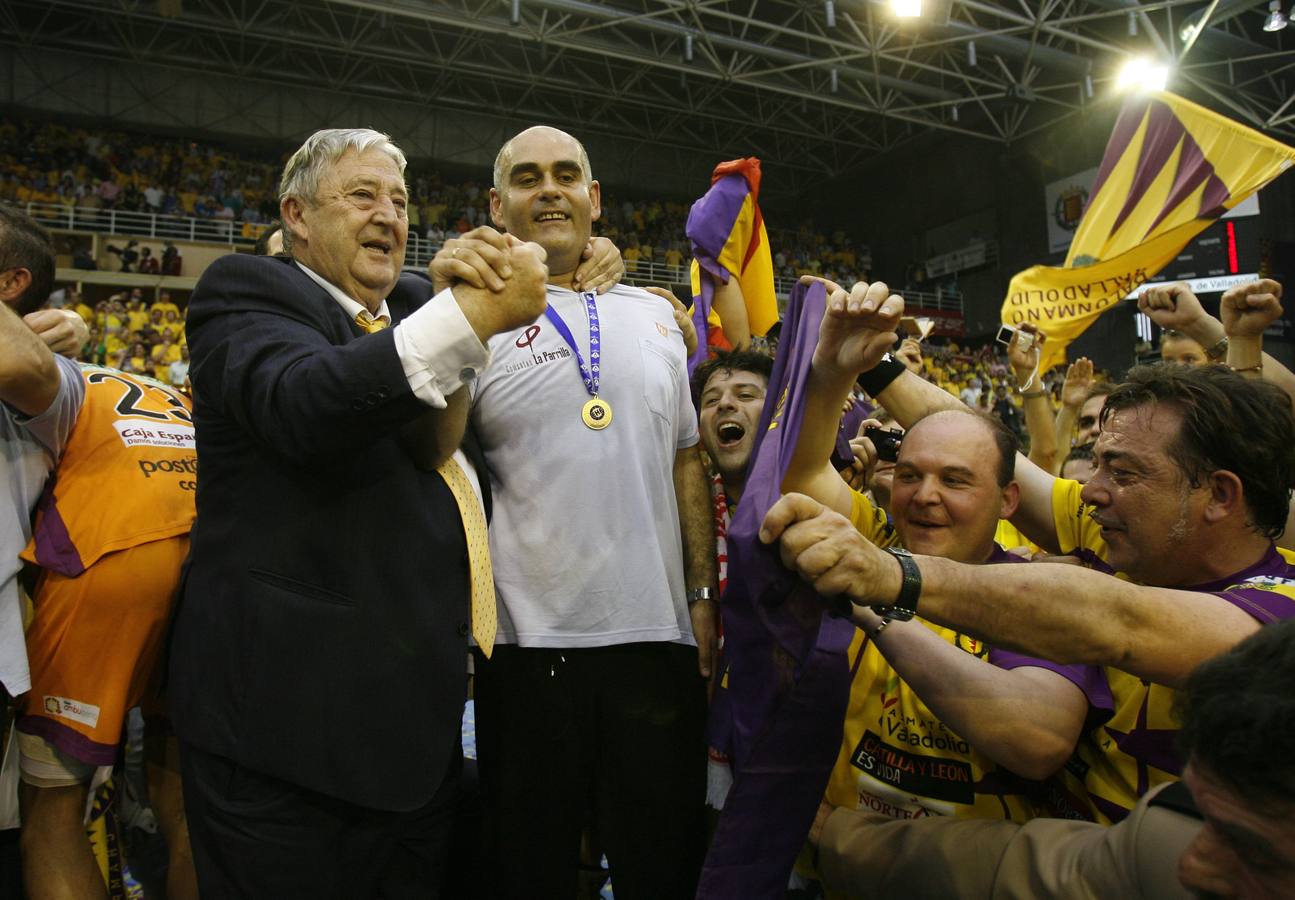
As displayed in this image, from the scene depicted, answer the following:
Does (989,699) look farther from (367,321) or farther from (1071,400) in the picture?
(1071,400)

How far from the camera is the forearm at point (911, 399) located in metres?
2.29

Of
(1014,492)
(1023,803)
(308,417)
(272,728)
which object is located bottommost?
(1023,803)

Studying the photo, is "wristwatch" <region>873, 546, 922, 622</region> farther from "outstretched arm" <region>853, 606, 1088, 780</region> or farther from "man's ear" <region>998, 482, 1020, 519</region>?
"man's ear" <region>998, 482, 1020, 519</region>

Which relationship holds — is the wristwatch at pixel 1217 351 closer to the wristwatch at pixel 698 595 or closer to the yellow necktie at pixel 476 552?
the wristwatch at pixel 698 595

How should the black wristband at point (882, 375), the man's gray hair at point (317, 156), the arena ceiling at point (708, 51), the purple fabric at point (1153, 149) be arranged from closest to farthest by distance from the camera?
the man's gray hair at point (317, 156) < the black wristband at point (882, 375) < the purple fabric at point (1153, 149) < the arena ceiling at point (708, 51)

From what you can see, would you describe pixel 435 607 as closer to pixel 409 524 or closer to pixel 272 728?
pixel 409 524

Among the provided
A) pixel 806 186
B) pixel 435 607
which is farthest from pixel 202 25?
pixel 435 607

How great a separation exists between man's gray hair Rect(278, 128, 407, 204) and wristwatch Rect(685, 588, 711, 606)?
1223 mm

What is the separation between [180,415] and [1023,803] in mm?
2149

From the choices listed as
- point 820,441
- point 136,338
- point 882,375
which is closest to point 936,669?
point 820,441

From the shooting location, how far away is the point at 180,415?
223cm

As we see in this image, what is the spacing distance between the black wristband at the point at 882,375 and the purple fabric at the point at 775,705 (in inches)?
30.5

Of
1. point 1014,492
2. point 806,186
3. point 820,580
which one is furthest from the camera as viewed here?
point 806,186

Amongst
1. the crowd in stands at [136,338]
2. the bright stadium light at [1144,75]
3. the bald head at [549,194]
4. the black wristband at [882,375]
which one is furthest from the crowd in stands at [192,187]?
the bald head at [549,194]
